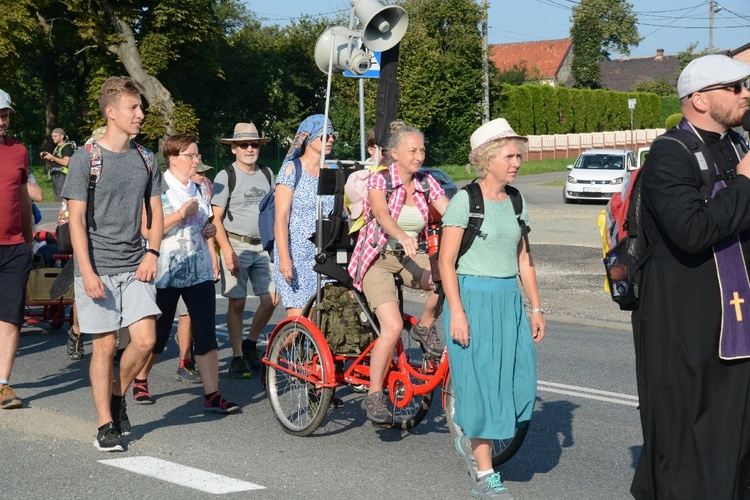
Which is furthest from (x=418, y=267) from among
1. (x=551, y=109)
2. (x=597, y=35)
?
(x=597, y=35)

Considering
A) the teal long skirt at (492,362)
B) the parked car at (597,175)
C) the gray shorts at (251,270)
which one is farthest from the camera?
the parked car at (597,175)

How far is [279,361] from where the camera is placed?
23.8 feet

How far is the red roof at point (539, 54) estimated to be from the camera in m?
112

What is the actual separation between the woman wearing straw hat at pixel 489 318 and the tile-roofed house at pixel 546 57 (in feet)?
344

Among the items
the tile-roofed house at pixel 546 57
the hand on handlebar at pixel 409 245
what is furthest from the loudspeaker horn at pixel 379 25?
the tile-roofed house at pixel 546 57

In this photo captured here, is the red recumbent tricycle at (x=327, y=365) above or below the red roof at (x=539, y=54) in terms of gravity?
below

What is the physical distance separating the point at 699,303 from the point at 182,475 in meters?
3.11

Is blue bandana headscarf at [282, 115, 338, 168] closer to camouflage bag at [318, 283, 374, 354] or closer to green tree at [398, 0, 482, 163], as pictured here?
camouflage bag at [318, 283, 374, 354]

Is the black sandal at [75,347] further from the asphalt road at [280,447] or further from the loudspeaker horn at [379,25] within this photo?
the loudspeaker horn at [379,25]

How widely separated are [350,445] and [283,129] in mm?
50347

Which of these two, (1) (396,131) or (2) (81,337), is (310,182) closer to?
(1) (396,131)

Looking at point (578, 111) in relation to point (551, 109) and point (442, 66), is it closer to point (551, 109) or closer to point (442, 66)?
point (551, 109)

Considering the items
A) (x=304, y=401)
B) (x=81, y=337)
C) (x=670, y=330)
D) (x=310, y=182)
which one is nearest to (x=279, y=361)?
(x=304, y=401)

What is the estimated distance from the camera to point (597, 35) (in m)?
102
